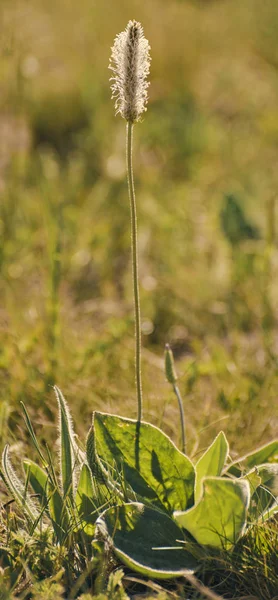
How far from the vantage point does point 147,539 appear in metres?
1.43

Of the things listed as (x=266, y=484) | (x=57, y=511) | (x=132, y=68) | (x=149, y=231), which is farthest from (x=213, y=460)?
(x=149, y=231)

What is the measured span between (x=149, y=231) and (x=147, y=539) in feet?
6.46

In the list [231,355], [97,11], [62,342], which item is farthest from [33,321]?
[97,11]

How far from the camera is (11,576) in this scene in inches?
53.9

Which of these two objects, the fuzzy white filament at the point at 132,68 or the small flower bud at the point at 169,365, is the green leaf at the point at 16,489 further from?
the fuzzy white filament at the point at 132,68

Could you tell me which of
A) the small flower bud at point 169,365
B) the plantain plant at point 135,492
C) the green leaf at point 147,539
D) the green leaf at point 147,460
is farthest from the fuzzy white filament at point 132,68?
the green leaf at point 147,539

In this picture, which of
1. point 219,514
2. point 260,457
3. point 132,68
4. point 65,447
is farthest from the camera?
point 260,457

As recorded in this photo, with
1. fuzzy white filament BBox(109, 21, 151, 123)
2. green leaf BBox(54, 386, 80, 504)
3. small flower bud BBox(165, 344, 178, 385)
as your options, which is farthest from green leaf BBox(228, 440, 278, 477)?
fuzzy white filament BBox(109, 21, 151, 123)

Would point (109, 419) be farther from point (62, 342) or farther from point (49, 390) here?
point (62, 342)

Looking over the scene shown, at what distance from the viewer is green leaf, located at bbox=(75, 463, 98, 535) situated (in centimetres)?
143

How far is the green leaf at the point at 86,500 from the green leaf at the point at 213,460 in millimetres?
227

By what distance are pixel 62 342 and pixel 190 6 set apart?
17.8 ft

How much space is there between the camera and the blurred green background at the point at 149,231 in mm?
2131

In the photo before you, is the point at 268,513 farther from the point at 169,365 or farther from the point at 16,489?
the point at 16,489
